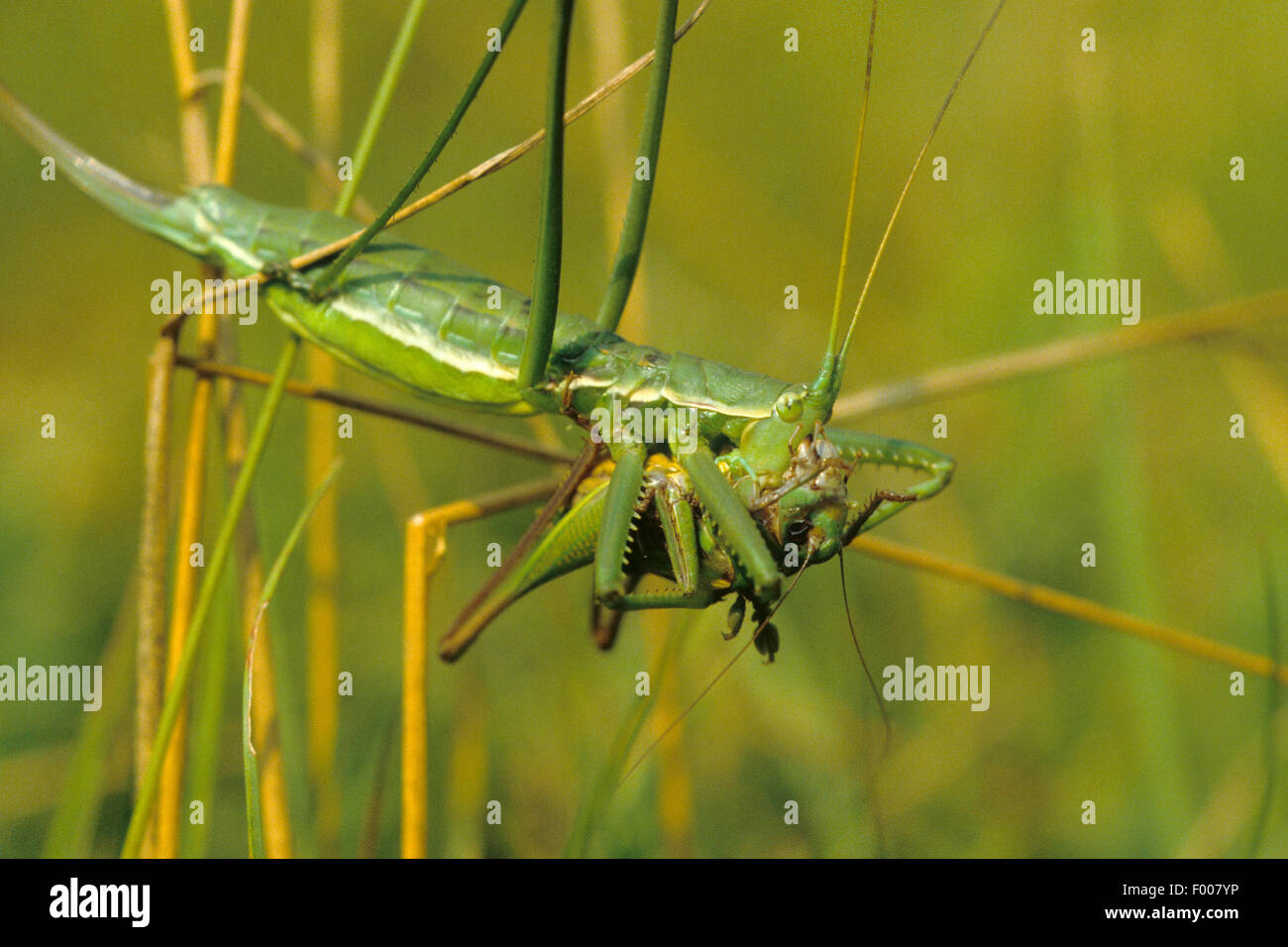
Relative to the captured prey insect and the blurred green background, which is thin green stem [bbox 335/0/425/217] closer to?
the captured prey insect

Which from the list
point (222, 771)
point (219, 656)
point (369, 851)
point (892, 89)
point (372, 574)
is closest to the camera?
point (219, 656)

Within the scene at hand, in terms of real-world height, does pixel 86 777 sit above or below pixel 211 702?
below

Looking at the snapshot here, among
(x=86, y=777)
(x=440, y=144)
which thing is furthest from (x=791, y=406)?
(x=86, y=777)

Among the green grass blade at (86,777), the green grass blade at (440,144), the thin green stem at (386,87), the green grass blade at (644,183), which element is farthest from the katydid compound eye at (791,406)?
the green grass blade at (86,777)

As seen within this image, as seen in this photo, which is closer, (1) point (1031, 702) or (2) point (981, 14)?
(1) point (1031, 702)

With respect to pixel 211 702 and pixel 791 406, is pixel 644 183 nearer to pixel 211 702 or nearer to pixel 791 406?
pixel 791 406

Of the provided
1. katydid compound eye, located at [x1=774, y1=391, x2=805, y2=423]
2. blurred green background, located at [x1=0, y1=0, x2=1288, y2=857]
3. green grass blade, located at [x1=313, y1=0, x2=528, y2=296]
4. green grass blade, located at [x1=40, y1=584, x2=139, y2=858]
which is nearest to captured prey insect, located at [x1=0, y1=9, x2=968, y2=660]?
katydid compound eye, located at [x1=774, y1=391, x2=805, y2=423]

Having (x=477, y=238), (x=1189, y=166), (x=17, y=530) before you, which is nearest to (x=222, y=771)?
(x=17, y=530)
